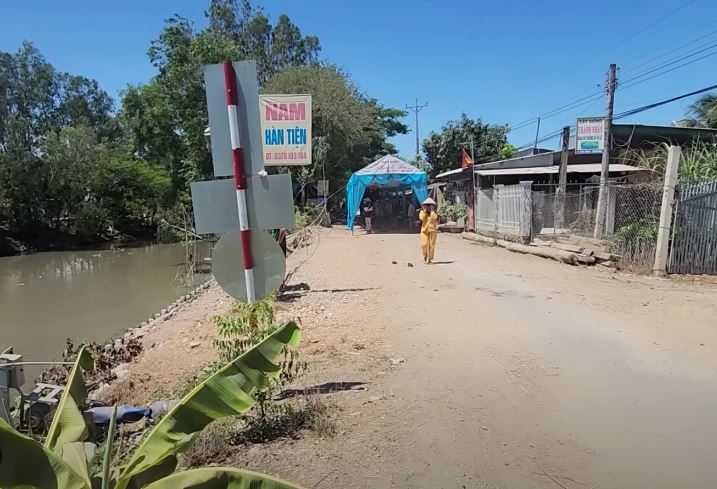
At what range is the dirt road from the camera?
3645 mm

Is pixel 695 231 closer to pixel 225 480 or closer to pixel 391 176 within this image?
pixel 225 480

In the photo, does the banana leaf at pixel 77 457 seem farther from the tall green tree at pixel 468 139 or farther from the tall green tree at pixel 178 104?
the tall green tree at pixel 468 139

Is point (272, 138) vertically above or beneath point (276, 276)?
above

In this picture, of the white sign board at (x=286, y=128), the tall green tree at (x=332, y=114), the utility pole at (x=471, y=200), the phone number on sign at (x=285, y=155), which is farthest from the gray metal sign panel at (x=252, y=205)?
the tall green tree at (x=332, y=114)

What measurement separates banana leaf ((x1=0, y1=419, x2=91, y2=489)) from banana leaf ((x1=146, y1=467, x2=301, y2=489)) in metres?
0.43

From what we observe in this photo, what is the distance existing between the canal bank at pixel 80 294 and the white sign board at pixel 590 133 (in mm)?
13426

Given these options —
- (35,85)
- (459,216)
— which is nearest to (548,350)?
(459,216)

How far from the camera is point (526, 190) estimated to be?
18016mm

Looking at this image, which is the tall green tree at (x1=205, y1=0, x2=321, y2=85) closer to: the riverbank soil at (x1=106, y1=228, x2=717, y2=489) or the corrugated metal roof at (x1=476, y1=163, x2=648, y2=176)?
the corrugated metal roof at (x1=476, y1=163, x2=648, y2=176)

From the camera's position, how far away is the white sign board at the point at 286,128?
8.65m

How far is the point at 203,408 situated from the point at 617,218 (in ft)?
47.8

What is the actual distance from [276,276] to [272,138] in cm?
512

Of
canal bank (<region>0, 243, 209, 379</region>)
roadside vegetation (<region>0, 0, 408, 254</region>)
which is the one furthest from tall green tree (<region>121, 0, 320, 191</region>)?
canal bank (<region>0, 243, 209, 379</region>)

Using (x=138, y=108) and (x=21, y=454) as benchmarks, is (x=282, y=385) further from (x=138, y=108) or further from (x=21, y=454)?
(x=138, y=108)
